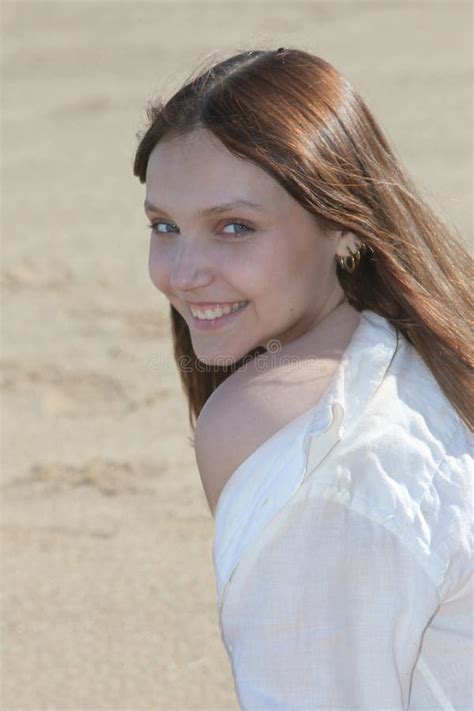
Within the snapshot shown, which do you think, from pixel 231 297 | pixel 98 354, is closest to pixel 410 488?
pixel 231 297

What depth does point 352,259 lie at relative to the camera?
1.75 metres

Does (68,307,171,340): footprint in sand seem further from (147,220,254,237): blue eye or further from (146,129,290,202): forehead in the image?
(146,129,290,202): forehead

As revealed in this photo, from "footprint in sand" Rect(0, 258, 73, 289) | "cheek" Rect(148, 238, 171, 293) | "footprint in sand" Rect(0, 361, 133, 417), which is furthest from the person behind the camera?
"footprint in sand" Rect(0, 258, 73, 289)

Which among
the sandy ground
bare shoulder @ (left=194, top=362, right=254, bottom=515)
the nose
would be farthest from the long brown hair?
the sandy ground

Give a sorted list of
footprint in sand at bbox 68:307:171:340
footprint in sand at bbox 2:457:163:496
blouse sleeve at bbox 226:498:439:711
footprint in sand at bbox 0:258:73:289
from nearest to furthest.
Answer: blouse sleeve at bbox 226:498:439:711
footprint in sand at bbox 2:457:163:496
footprint in sand at bbox 68:307:171:340
footprint in sand at bbox 0:258:73:289

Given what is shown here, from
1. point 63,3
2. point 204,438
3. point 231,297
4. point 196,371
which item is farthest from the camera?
point 63,3

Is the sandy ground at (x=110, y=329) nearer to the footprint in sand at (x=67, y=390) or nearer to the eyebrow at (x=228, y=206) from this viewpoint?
the footprint in sand at (x=67, y=390)

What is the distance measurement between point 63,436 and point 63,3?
16.0 feet

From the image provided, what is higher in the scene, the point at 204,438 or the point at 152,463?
the point at 204,438

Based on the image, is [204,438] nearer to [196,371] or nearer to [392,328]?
[392,328]

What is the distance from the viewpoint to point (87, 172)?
17.4 feet

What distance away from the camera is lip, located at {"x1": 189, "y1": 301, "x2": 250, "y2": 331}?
170cm

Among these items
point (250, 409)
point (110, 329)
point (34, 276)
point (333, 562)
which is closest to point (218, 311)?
point (250, 409)

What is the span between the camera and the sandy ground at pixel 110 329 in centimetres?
253
